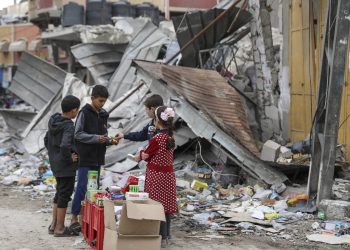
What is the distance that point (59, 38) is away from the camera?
55.4 ft

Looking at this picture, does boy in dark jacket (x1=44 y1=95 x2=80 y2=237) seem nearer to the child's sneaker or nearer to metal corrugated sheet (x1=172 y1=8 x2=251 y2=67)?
the child's sneaker

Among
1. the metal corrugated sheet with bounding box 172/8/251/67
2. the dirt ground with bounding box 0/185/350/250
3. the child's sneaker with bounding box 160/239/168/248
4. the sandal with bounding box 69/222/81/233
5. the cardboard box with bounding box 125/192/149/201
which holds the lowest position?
the dirt ground with bounding box 0/185/350/250

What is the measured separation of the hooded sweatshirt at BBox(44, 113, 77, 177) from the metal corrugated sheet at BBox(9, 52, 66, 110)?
8492 millimetres

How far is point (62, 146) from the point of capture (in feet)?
18.6

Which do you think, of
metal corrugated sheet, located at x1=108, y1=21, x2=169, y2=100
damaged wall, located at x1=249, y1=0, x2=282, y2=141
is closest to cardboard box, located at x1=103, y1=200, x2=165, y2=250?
damaged wall, located at x1=249, y1=0, x2=282, y2=141

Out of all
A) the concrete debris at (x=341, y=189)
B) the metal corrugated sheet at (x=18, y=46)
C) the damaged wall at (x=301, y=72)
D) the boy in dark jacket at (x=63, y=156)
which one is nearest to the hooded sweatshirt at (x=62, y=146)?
the boy in dark jacket at (x=63, y=156)

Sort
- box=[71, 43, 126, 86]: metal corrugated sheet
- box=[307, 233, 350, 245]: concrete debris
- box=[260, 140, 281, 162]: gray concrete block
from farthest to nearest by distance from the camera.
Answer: box=[71, 43, 126, 86]: metal corrugated sheet → box=[260, 140, 281, 162]: gray concrete block → box=[307, 233, 350, 245]: concrete debris

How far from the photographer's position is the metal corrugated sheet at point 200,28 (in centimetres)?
1162

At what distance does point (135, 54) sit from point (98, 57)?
1.11 meters

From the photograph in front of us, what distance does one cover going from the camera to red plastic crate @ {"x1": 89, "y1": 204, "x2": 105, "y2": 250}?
5.06 metres

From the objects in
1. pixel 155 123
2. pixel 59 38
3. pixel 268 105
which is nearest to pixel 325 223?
pixel 155 123

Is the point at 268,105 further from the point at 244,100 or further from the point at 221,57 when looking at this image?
the point at 221,57

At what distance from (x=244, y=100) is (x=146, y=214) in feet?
21.3

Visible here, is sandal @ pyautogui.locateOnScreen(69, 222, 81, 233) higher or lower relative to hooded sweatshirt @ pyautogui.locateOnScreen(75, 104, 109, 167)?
lower
